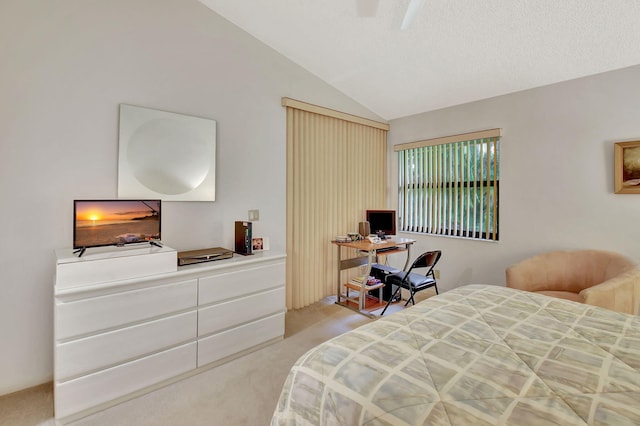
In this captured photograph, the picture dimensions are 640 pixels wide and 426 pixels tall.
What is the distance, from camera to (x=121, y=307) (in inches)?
75.5

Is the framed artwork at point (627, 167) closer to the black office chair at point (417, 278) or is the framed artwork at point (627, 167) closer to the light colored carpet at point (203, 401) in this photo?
the black office chair at point (417, 278)

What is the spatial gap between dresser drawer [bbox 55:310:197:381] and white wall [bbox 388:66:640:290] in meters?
3.37

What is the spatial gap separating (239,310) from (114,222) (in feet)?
3.80

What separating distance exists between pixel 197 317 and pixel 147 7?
8.34 ft

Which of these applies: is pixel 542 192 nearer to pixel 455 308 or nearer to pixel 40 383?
pixel 455 308

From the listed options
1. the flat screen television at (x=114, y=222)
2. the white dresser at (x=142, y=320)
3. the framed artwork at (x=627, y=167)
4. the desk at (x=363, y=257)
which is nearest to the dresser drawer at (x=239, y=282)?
the white dresser at (x=142, y=320)

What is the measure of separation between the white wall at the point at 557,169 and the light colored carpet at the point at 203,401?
2735 mm

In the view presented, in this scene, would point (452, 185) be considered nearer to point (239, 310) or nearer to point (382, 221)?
point (382, 221)

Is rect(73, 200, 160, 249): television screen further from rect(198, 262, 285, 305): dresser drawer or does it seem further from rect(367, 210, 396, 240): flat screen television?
rect(367, 210, 396, 240): flat screen television

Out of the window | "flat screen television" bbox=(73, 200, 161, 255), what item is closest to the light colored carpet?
"flat screen television" bbox=(73, 200, 161, 255)

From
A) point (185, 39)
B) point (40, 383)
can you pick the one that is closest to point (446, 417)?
point (40, 383)

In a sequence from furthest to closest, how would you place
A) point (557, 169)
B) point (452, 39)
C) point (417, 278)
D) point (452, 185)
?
1. point (452, 185)
2. point (417, 278)
3. point (557, 169)
4. point (452, 39)

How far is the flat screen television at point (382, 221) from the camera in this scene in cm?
404

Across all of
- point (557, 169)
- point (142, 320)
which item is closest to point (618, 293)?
point (557, 169)
